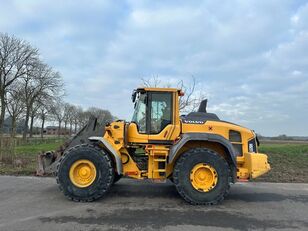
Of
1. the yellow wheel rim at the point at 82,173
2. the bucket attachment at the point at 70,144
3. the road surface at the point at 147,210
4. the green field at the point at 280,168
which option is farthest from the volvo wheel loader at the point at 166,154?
the green field at the point at 280,168

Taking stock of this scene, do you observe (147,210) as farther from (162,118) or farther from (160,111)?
(160,111)

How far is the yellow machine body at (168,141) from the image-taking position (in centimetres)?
874

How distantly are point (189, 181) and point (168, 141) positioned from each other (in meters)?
1.10

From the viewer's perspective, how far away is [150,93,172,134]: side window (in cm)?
902

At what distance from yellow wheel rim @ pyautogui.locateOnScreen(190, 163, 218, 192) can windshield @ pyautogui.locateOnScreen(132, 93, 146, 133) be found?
160 centimetres

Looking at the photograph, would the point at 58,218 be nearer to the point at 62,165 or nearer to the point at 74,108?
the point at 62,165

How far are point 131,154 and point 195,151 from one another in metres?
1.62

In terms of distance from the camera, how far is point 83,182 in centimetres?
852

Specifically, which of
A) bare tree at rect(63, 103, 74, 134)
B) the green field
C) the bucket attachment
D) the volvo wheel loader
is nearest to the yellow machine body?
the volvo wheel loader

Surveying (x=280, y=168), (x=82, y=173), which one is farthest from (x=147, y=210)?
(x=280, y=168)

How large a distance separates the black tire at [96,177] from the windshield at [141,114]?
114 centimetres

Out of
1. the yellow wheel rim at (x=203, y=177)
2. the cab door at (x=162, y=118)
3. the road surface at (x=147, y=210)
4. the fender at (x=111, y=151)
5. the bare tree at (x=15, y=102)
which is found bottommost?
the road surface at (x=147, y=210)

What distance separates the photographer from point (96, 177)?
27.7 feet

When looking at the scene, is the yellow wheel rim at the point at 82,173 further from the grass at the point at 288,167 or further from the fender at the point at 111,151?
the grass at the point at 288,167
